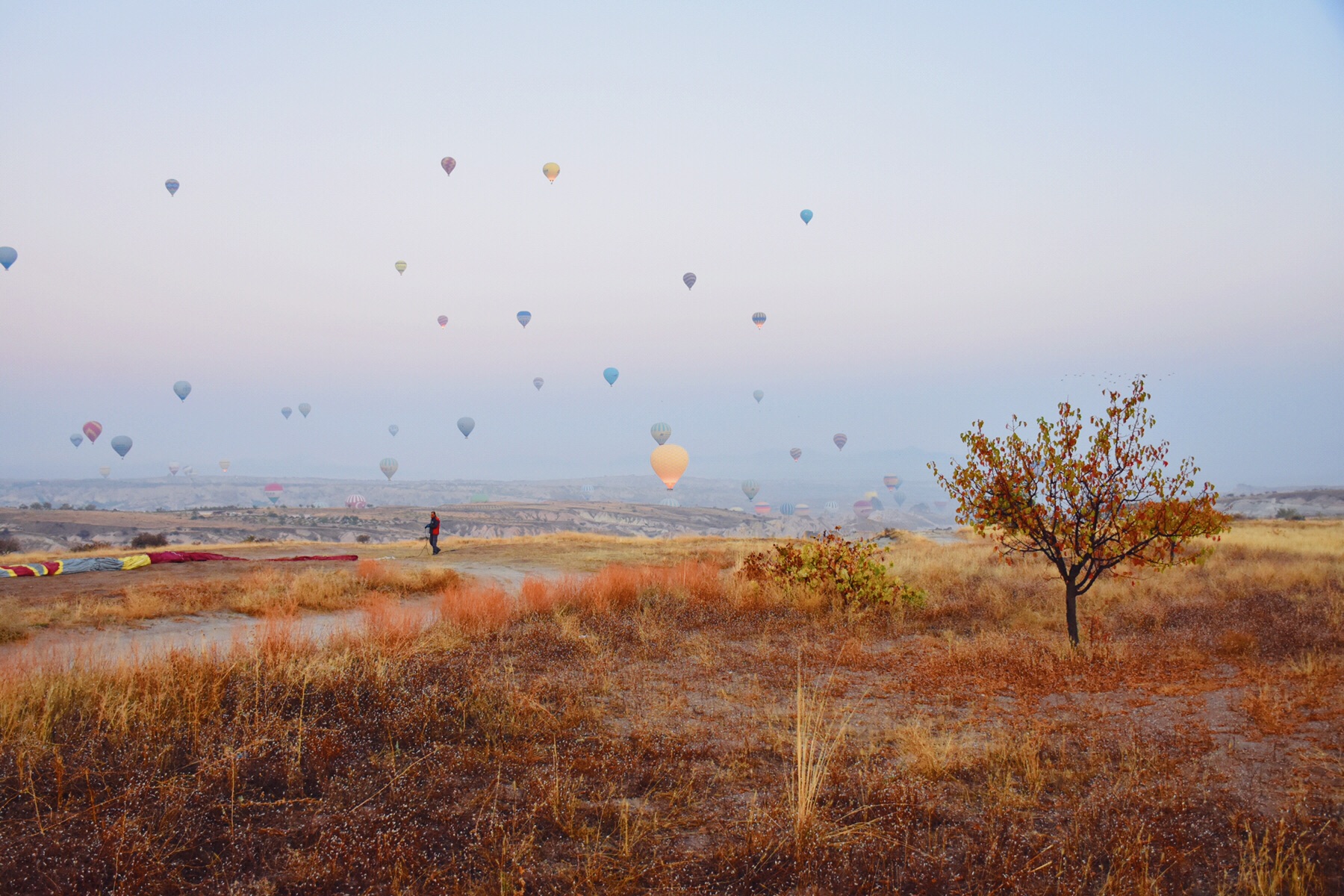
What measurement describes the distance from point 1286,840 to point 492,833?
16.0ft

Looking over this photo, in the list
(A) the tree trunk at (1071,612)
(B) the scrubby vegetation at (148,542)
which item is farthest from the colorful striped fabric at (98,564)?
(A) the tree trunk at (1071,612)

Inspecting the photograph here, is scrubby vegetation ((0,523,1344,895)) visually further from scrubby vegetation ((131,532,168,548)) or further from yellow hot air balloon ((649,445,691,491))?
yellow hot air balloon ((649,445,691,491))

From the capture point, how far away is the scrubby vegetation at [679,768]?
4.21 metres

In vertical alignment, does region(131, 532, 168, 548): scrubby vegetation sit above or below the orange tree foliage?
below

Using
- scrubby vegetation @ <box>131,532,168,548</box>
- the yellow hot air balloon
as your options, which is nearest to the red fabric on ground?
scrubby vegetation @ <box>131,532,168,548</box>

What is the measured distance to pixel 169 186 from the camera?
54094 mm

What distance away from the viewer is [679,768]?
5.77 meters

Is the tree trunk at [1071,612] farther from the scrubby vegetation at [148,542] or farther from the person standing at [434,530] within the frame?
the scrubby vegetation at [148,542]

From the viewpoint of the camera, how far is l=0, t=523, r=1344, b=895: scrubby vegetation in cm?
421

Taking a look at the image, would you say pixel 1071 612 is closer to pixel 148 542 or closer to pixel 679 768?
pixel 679 768

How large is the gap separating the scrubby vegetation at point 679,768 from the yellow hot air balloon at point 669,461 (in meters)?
56.6

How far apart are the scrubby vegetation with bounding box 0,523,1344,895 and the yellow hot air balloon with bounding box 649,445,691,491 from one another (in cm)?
5660

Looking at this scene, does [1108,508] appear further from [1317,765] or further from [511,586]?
[511,586]

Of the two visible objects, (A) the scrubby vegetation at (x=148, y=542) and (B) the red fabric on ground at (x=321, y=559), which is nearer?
(B) the red fabric on ground at (x=321, y=559)
